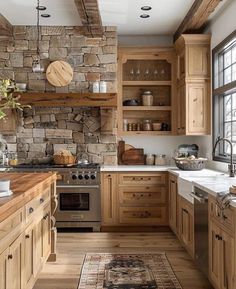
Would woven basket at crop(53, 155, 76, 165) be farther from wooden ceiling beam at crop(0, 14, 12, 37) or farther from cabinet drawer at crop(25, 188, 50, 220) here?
wooden ceiling beam at crop(0, 14, 12, 37)

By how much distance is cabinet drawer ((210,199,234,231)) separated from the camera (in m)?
2.64

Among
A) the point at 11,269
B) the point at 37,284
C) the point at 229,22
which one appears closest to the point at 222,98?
the point at 229,22

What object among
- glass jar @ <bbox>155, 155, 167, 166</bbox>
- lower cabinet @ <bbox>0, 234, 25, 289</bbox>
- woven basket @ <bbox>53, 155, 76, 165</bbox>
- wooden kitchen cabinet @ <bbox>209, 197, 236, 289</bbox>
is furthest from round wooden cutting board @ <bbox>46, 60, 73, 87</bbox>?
lower cabinet @ <bbox>0, 234, 25, 289</bbox>

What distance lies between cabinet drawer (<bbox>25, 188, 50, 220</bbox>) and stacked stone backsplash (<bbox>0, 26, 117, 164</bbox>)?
2163mm

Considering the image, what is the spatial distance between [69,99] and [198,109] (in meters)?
1.86

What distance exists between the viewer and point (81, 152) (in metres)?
6.06

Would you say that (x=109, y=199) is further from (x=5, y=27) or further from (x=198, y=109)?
(x=5, y=27)

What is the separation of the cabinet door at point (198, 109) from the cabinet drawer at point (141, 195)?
3.15 feet

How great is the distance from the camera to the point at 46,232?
3826 mm

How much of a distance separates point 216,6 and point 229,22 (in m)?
0.28

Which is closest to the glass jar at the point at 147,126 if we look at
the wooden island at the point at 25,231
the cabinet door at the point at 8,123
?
the cabinet door at the point at 8,123

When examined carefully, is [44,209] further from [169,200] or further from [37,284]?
[169,200]

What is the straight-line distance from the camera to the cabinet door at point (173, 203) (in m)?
4.93

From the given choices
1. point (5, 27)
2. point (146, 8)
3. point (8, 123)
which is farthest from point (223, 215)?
point (5, 27)
